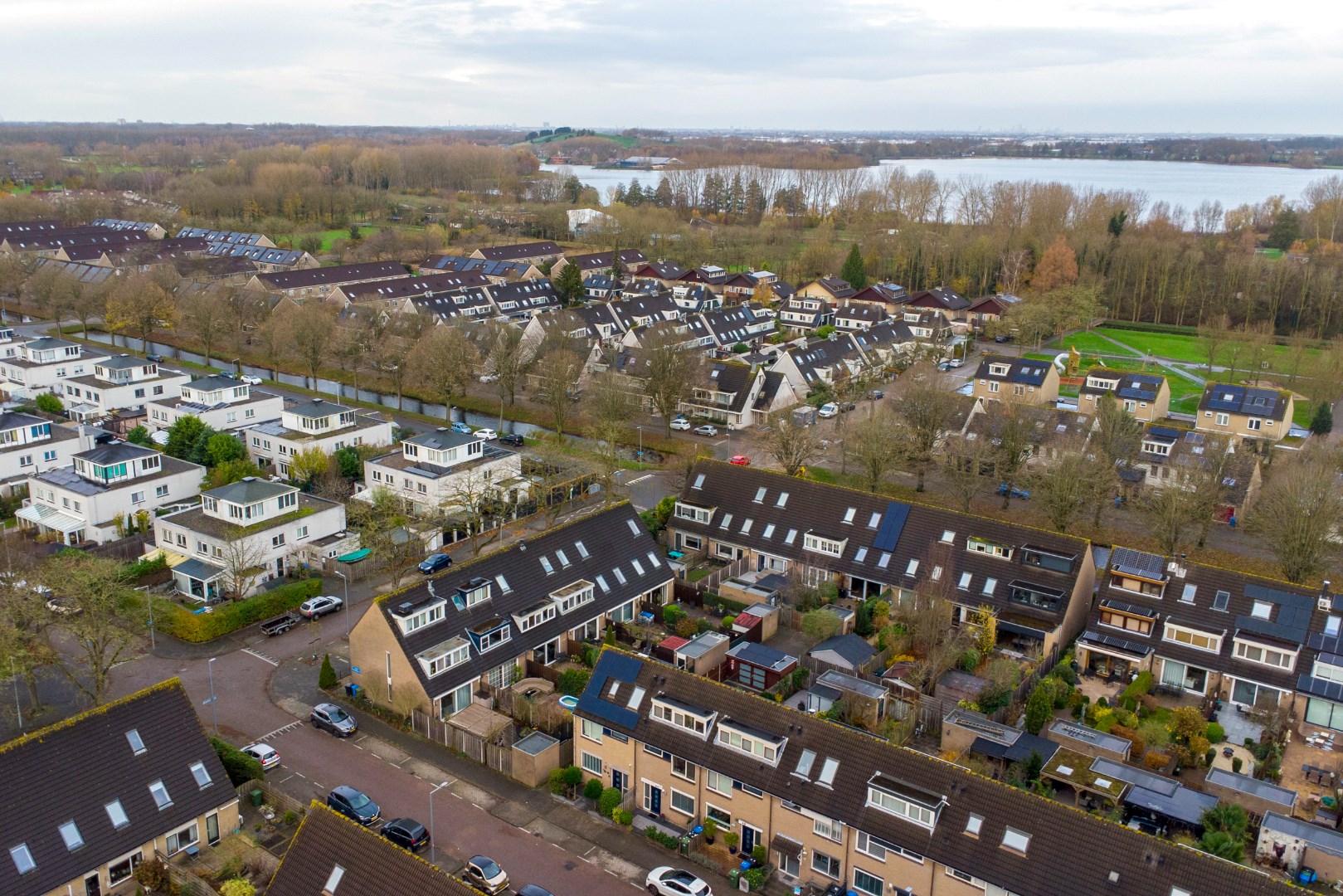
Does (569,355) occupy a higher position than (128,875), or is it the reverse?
(569,355)

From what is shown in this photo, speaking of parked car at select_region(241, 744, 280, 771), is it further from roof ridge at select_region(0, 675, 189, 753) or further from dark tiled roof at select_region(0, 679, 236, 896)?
roof ridge at select_region(0, 675, 189, 753)

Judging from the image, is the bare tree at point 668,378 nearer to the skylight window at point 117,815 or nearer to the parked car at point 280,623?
the parked car at point 280,623

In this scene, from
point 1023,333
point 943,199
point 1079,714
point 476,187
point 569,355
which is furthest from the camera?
point 476,187

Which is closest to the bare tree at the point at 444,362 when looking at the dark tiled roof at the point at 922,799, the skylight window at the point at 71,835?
the dark tiled roof at the point at 922,799

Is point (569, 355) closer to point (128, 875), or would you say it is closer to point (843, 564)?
point (843, 564)

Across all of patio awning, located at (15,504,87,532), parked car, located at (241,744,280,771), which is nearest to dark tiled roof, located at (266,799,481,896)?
parked car, located at (241,744,280,771)

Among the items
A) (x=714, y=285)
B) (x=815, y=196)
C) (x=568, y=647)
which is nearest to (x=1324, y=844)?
(x=568, y=647)
